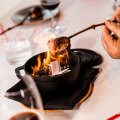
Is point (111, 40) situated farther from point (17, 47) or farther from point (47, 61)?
point (17, 47)

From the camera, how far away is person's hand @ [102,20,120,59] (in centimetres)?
93

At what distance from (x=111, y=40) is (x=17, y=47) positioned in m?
0.46

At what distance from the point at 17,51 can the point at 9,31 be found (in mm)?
249

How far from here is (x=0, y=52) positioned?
1.25m

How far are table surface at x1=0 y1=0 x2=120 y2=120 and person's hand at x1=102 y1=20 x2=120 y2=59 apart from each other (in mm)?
75

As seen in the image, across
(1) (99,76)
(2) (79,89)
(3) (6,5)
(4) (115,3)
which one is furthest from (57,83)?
(3) (6,5)

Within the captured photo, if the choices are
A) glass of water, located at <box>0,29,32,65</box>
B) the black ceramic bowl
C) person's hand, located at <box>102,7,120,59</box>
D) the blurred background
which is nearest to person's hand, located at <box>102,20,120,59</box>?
person's hand, located at <box>102,7,120,59</box>

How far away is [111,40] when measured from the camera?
3.18 ft

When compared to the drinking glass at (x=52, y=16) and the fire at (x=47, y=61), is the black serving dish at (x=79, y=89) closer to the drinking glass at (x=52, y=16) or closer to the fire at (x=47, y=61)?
the fire at (x=47, y=61)

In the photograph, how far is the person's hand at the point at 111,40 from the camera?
935mm

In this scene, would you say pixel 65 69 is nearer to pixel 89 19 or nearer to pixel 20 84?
pixel 20 84

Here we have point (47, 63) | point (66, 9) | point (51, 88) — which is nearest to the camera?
point (51, 88)

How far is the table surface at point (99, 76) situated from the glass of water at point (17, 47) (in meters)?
0.03

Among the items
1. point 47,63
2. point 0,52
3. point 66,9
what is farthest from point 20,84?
point 66,9
